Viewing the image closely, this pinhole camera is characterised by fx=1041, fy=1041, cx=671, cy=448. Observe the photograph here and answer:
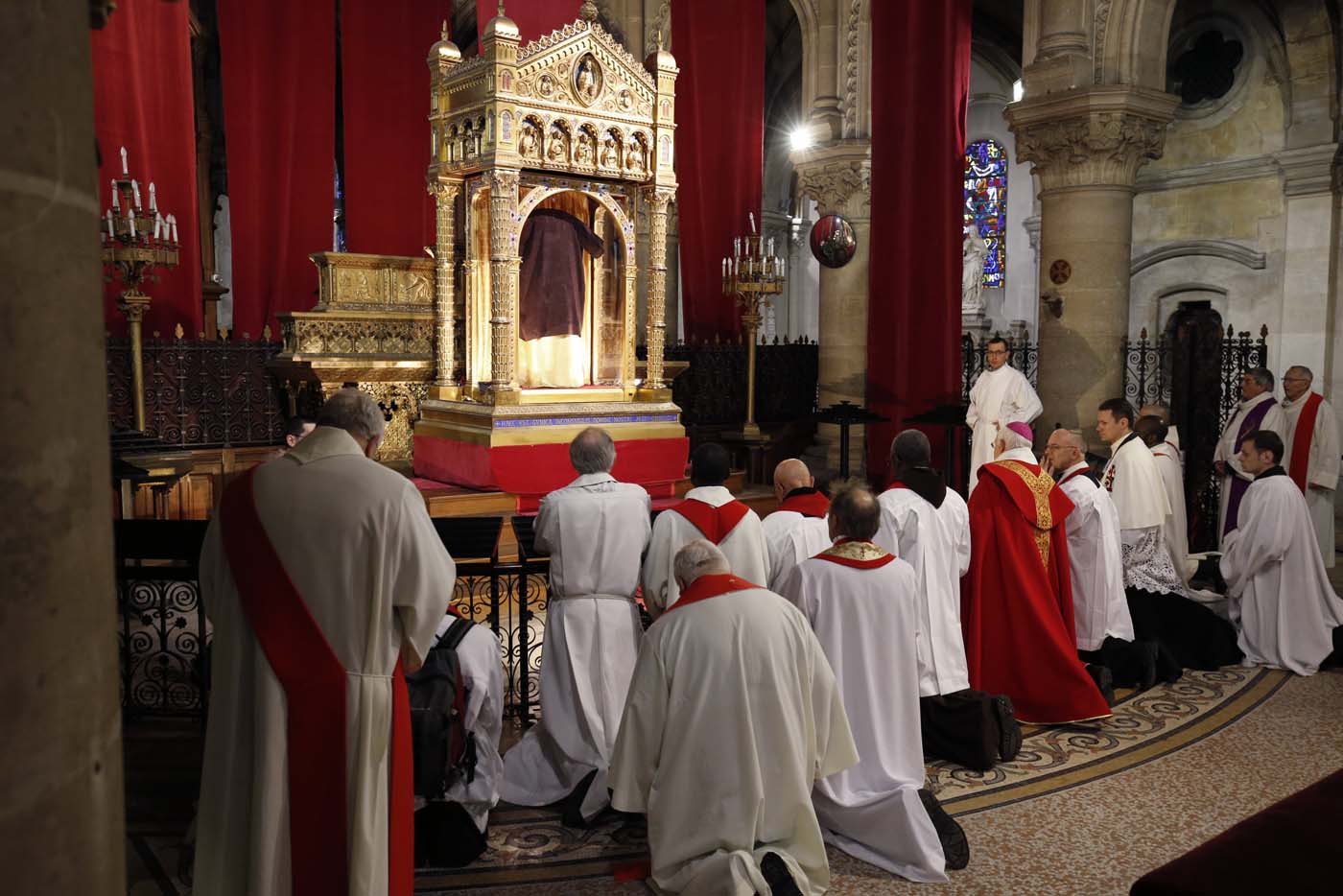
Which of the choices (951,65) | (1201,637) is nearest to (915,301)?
(951,65)

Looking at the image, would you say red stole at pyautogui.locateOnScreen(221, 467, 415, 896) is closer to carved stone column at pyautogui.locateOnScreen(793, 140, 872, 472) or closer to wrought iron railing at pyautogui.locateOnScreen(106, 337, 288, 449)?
wrought iron railing at pyautogui.locateOnScreen(106, 337, 288, 449)

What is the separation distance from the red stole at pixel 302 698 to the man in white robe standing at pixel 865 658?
185 centimetres

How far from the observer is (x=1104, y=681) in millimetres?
5562

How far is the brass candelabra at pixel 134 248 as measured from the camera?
24.1 feet

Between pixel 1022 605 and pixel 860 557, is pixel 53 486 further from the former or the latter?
pixel 1022 605

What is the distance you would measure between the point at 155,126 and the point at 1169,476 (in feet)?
28.0

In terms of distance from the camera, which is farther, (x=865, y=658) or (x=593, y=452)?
(x=593, y=452)

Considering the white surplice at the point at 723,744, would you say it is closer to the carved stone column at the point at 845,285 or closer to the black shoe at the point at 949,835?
the black shoe at the point at 949,835

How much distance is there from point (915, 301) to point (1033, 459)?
541 centimetres

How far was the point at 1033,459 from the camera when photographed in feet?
18.0

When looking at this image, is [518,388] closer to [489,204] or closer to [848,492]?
[489,204]

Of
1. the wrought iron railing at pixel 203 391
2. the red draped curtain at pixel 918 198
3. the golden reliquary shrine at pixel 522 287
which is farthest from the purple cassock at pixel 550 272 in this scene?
the red draped curtain at pixel 918 198

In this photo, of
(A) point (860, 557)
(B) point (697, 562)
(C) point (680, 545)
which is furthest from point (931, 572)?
(B) point (697, 562)

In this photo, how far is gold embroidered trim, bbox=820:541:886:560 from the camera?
13.0 feet
